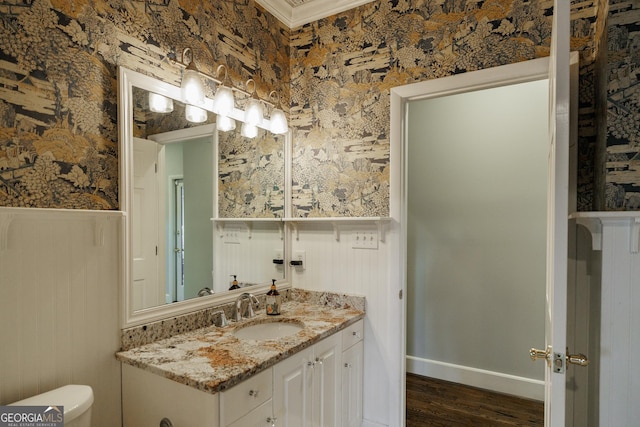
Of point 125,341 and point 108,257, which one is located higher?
point 108,257

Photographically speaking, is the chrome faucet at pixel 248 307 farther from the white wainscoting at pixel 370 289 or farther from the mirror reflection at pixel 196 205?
the white wainscoting at pixel 370 289

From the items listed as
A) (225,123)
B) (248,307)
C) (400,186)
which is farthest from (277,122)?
(248,307)

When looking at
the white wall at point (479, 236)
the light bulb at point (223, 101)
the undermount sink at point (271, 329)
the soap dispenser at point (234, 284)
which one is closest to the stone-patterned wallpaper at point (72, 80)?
the light bulb at point (223, 101)

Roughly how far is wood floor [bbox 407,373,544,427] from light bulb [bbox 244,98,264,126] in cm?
231

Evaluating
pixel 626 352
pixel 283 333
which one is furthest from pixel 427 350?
pixel 626 352

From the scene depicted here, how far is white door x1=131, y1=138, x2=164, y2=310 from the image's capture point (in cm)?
156

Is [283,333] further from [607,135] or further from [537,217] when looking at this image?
[537,217]

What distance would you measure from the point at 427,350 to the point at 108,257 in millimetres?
2707

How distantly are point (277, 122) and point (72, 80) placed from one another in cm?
116

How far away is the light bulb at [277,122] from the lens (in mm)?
2271

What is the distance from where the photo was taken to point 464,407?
8.45ft

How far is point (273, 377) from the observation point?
147 centimetres

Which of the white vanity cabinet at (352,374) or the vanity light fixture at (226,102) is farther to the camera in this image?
the white vanity cabinet at (352,374)

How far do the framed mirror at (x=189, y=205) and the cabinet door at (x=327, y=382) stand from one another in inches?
24.9
